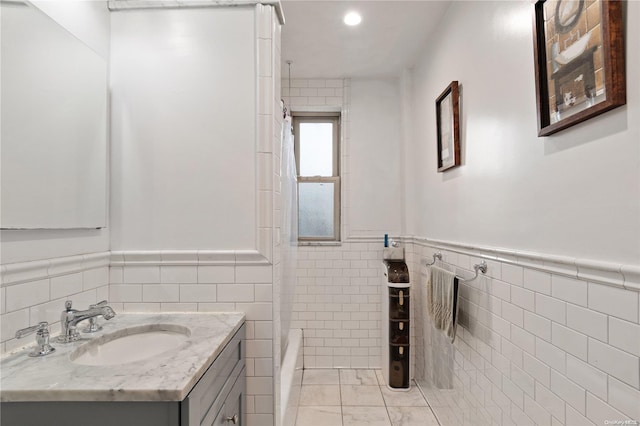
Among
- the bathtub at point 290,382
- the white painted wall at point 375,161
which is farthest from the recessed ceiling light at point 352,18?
the bathtub at point 290,382

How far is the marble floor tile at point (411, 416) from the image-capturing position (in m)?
2.29

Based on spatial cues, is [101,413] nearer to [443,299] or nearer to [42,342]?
[42,342]

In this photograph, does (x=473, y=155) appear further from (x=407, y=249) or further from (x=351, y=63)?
(x=351, y=63)

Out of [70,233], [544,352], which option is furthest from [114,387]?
[544,352]

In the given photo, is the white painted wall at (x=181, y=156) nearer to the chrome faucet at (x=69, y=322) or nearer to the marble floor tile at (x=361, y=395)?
the chrome faucet at (x=69, y=322)

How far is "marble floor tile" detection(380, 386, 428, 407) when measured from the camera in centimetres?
253

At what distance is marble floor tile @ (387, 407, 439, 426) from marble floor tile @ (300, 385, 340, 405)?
0.42 meters

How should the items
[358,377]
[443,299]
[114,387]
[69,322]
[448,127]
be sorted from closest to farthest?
[114,387], [69,322], [443,299], [448,127], [358,377]

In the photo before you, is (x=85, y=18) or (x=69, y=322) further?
(x=85, y=18)

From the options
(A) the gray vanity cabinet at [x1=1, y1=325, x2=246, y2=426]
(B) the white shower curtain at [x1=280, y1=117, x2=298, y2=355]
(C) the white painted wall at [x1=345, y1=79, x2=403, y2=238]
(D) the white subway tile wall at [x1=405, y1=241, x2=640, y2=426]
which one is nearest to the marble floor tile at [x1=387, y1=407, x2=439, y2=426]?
(D) the white subway tile wall at [x1=405, y1=241, x2=640, y2=426]

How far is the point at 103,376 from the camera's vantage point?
897 mm

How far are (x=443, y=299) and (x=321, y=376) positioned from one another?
1.51 metres

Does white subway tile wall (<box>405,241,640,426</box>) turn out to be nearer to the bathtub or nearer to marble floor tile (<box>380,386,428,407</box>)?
marble floor tile (<box>380,386,428,407</box>)

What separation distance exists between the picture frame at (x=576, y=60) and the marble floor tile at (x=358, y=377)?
94.0 inches
